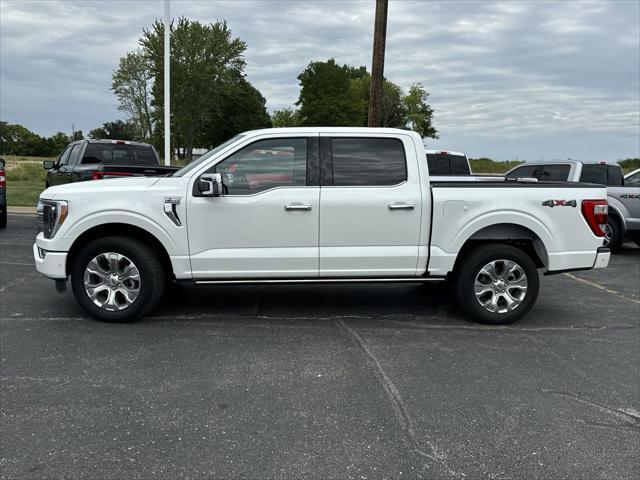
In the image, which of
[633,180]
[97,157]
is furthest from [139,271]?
[633,180]

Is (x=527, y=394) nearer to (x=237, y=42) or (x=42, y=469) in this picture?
(x=42, y=469)

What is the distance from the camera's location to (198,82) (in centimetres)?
4862

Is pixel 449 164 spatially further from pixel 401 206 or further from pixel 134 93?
pixel 134 93

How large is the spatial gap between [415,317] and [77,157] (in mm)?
8781

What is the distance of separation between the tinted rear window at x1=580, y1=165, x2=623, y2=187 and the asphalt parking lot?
5.50 meters

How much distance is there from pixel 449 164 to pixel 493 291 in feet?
19.9

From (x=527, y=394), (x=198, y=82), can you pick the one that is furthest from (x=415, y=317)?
(x=198, y=82)

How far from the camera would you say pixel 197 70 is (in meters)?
48.2

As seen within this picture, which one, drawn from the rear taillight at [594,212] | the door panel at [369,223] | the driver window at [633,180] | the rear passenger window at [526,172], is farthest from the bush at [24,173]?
the rear taillight at [594,212]

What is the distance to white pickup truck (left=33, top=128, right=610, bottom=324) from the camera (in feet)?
18.5

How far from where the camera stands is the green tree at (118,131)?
76438 mm

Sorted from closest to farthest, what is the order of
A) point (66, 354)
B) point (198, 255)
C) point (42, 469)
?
point (42, 469), point (66, 354), point (198, 255)

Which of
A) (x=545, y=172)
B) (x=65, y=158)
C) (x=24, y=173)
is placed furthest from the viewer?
(x=24, y=173)

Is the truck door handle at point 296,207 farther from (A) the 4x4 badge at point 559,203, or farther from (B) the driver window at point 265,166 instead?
(A) the 4x4 badge at point 559,203
